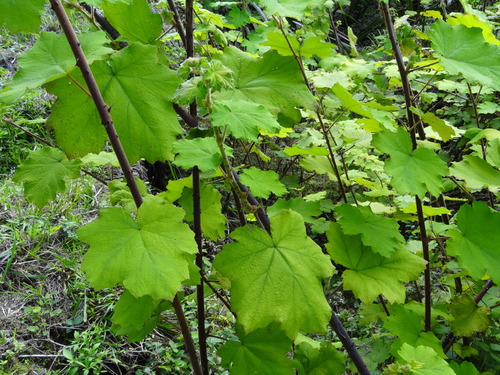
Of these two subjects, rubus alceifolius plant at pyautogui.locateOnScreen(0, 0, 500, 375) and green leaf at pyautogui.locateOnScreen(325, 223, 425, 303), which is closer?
rubus alceifolius plant at pyautogui.locateOnScreen(0, 0, 500, 375)

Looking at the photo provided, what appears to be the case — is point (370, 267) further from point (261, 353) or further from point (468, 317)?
point (468, 317)

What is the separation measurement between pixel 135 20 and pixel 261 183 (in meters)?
0.53

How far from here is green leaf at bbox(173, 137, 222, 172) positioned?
0.87 metres

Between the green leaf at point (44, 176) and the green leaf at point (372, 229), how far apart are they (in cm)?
79

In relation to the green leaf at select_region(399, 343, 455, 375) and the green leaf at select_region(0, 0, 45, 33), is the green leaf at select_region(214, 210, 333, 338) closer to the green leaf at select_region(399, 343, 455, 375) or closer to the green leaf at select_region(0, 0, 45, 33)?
the green leaf at select_region(399, 343, 455, 375)

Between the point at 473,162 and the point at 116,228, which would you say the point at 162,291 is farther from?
the point at 473,162

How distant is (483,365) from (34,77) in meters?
2.00

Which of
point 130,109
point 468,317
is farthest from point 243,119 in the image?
point 468,317

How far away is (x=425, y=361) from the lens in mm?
933

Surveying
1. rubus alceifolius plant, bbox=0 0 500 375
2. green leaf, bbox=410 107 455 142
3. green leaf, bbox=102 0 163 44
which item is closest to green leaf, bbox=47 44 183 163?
rubus alceifolius plant, bbox=0 0 500 375

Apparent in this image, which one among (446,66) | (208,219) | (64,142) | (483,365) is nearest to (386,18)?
(446,66)

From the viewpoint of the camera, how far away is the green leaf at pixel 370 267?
45.7 inches

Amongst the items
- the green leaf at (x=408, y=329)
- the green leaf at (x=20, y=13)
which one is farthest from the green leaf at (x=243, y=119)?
the green leaf at (x=408, y=329)

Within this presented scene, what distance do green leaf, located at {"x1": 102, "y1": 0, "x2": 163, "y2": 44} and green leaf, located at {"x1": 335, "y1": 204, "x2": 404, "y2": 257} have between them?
0.71 metres
